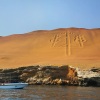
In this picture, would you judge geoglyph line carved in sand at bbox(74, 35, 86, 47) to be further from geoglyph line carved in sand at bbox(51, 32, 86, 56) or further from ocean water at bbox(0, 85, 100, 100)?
ocean water at bbox(0, 85, 100, 100)

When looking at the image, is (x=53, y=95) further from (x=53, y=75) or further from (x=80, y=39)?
(x=80, y=39)

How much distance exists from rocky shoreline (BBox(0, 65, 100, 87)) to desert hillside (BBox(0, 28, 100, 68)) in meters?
4.33

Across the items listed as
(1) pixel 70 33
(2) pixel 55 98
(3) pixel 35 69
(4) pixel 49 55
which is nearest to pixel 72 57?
(4) pixel 49 55

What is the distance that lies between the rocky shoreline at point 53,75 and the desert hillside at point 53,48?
14.2 ft

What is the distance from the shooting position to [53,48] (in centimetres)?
9306

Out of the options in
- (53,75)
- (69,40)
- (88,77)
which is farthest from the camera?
(69,40)

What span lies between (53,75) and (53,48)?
26.5 metres

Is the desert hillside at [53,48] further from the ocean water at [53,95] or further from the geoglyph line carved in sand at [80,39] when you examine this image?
the ocean water at [53,95]

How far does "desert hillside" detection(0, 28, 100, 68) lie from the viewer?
260ft

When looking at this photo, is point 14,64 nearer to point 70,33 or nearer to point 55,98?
point 70,33

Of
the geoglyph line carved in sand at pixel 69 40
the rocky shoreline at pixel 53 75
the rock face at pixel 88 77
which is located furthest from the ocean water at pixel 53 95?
the geoglyph line carved in sand at pixel 69 40

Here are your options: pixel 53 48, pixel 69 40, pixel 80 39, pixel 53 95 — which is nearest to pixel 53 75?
pixel 53 95

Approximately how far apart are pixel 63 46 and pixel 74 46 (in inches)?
108

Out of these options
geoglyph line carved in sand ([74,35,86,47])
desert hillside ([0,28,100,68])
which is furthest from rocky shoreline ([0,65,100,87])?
geoglyph line carved in sand ([74,35,86,47])
